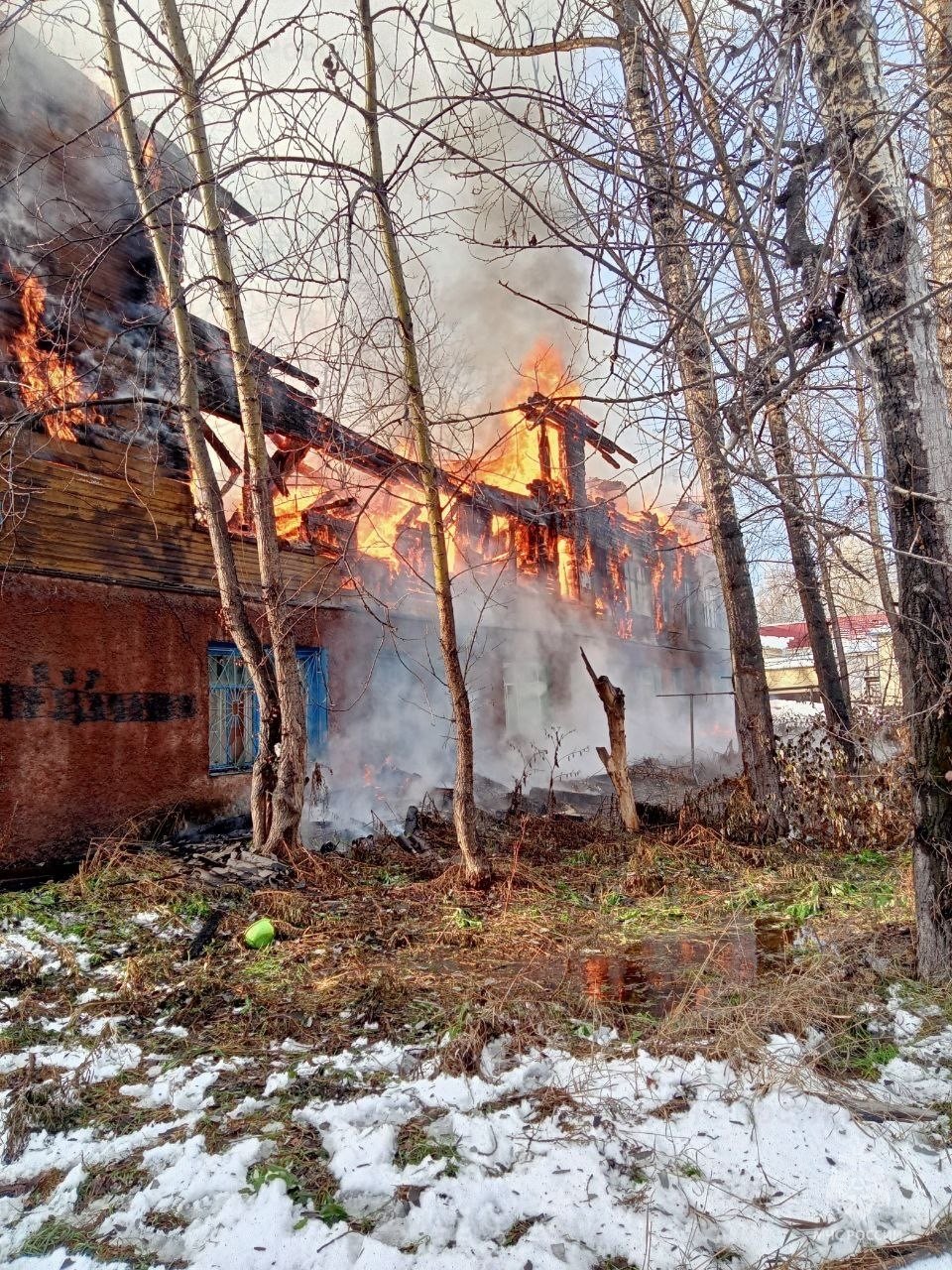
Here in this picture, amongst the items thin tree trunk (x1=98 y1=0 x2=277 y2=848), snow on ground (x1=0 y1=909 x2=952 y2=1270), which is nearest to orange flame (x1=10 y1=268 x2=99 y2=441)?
thin tree trunk (x1=98 y1=0 x2=277 y2=848)

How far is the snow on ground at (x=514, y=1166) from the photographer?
250cm

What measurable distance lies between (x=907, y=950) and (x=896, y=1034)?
1032 millimetres

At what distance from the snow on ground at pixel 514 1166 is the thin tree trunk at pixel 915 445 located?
101 cm

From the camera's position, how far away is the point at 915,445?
13.0 ft

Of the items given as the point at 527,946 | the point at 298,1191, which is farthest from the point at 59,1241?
the point at 527,946

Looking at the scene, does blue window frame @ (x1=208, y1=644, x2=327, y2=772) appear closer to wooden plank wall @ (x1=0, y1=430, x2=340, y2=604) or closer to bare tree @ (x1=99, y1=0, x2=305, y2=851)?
wooden plank wall @ (x1=0, y1=430, x2=340, y2=604)

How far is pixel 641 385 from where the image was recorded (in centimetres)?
348

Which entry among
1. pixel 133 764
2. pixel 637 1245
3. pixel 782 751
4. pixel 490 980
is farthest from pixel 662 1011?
pixel 133 764

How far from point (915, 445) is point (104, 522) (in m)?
9.23

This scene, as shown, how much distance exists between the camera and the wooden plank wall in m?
8.69

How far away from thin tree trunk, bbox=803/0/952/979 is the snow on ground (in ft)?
3.30

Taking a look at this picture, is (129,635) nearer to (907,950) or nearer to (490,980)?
(490,980)

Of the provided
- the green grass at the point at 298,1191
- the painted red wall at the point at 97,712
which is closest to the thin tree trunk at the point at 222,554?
the painted red wall at the point at 97,712

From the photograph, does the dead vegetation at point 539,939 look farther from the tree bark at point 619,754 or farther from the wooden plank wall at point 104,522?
the wooden plank wall at point 104,522
